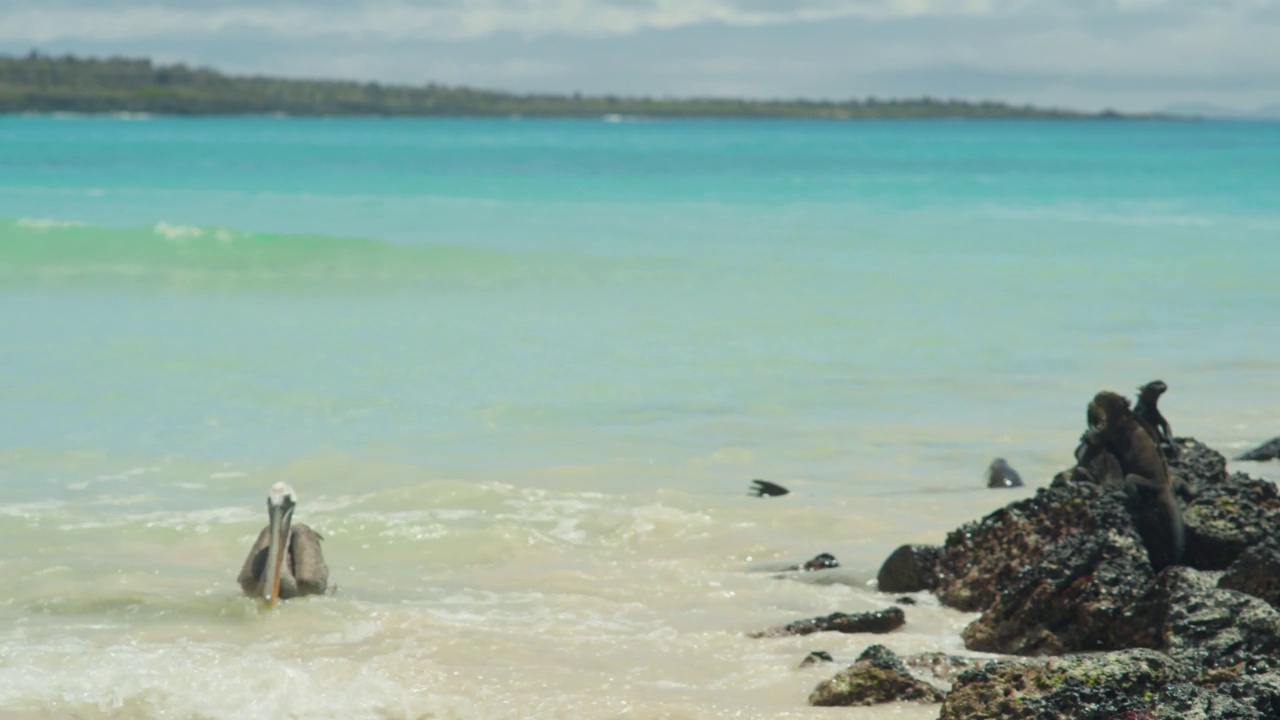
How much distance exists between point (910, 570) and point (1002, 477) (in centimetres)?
236

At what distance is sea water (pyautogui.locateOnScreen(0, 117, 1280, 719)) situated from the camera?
627 cm

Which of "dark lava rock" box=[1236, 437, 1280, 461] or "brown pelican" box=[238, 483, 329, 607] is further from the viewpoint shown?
"dark lava rock" box=[1236, 437, 1280, 461]

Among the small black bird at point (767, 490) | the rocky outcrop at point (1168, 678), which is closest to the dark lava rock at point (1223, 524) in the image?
the rocky outcrop at point (1168, 678)

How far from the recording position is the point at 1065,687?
4715 mm

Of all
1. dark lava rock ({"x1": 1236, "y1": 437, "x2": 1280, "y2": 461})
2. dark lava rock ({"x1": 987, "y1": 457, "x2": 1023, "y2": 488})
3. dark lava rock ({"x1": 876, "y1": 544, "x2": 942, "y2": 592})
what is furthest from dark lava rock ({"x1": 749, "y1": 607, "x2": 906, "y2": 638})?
dark lava rock ({"x1": 1236, "y1": 437, "x2": 1280, "y2": 461})

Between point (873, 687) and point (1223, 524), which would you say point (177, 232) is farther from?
point (873, 687)

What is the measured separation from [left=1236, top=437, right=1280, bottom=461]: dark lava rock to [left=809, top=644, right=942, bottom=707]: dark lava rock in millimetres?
4903

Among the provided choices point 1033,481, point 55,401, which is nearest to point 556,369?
point 55,401

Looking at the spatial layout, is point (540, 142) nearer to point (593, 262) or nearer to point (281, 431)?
point (593, 262)

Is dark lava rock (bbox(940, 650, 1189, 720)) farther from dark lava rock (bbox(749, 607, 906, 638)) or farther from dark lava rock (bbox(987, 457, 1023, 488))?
dark lava rock (bbox(987, 457, 1023, 488))

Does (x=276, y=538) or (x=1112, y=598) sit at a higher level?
(x=1112, y=598)

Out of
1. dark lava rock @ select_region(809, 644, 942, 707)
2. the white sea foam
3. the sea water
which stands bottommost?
the white sea foam

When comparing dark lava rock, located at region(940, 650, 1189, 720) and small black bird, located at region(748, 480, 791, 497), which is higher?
dark lava rock, located at region(940, 650, 1189, 720)

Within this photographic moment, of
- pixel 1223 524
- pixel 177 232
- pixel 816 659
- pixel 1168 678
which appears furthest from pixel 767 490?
pixel 177 232
